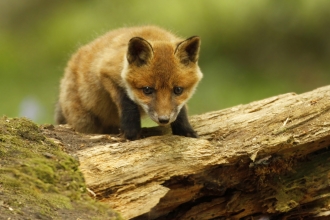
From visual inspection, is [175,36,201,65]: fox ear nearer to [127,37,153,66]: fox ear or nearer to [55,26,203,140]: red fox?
[55,26,203,140]: red fox

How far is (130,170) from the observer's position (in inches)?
187

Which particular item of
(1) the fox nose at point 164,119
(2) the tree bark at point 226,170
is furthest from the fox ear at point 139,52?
(2) the tree bark at point 226,170

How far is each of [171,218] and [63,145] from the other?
40.1 inches

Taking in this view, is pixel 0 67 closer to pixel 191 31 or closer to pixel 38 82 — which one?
pixel 38 82

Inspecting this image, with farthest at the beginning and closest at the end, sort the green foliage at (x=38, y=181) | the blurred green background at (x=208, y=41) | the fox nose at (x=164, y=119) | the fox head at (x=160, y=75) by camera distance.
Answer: the blurred green background at (x=208, y=41) < the fox head at (x=160, y=75) < the fox nose at (x=164, y=119) < the green foliage at (x=38, y=181)

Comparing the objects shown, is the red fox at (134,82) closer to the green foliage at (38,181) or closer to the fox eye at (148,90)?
the fox eye at (148,90)

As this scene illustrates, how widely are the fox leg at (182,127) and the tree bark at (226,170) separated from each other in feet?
0.71

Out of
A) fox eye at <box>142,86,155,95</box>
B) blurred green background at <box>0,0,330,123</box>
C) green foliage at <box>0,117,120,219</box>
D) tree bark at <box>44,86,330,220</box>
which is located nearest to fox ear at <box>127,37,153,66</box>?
fox eye at <box>142,86,155,95</box>

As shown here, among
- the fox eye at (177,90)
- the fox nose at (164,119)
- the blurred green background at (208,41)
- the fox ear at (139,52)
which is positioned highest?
the blurred green background at (208,41)

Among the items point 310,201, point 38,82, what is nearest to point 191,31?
point 38,82

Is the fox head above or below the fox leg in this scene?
above

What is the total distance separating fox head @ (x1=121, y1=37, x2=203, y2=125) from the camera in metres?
5.30

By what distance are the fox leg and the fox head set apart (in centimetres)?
16

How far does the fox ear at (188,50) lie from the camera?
5465mm
